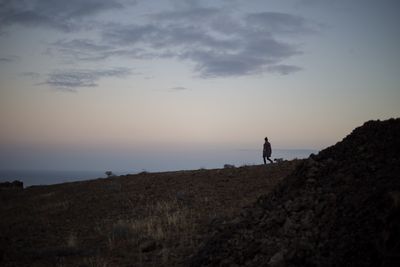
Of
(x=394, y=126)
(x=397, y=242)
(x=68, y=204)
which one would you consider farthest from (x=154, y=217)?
(x=397, y=242)

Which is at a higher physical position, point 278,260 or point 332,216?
point 332,216

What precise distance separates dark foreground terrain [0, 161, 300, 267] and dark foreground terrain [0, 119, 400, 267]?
0.04 meters

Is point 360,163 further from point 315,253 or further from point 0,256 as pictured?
point 0,256

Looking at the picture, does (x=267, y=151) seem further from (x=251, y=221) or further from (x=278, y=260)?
(x=278, y=260)

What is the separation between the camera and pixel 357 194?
6375mm

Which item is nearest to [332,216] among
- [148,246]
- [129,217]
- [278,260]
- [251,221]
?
[278,260]

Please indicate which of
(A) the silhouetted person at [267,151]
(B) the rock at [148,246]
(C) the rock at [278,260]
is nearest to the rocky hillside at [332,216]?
(C) the rock at [278,260]

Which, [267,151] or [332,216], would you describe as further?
[267,151]

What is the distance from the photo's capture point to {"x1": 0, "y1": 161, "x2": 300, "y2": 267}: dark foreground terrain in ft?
32.7

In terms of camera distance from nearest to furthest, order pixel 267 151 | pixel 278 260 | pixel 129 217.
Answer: pixel 278 260 → pixel 129 217 → pixel 267 151

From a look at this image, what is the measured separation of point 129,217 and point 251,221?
722cm

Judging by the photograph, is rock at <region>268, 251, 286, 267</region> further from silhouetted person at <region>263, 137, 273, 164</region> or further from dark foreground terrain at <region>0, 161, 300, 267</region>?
silhouetted person at <region>263, 137, 273, 164</region>

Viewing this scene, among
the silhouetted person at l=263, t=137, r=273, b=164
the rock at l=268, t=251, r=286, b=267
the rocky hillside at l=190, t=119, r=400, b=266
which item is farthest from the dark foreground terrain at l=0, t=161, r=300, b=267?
the silhouetted person at l=263, t=137, r=273, b=164

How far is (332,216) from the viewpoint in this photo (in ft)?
20.7
